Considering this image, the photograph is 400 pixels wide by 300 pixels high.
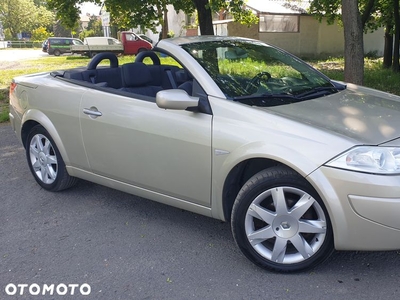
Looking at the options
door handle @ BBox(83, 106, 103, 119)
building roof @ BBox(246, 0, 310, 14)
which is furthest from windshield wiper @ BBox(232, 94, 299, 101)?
building roof @ BBox(246, 0, 310, 14)

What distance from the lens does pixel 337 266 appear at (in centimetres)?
314

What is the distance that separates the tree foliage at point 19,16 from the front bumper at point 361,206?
68.9m

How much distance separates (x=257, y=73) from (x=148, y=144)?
1.15 m

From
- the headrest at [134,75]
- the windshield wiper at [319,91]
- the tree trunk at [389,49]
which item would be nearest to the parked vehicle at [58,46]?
the tree trunk at [389,49]

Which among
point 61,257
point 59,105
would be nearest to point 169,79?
point 59,105

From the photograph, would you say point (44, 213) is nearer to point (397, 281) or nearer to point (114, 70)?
point (114, 70)

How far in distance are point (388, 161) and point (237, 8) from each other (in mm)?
9088

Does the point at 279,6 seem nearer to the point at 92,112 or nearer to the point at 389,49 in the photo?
the point at 389,49

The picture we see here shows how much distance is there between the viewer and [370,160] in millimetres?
2682

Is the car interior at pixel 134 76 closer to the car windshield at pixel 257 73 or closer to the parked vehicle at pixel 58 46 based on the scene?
the car windshield at pixel 257 73

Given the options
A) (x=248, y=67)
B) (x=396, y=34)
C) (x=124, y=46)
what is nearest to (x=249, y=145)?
(x=248, y=67)

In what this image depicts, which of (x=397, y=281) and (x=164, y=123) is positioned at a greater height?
(x=164, y=123)

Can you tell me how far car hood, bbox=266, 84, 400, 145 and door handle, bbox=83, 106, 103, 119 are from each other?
5.07 feet

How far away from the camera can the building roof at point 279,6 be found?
2522 cm
